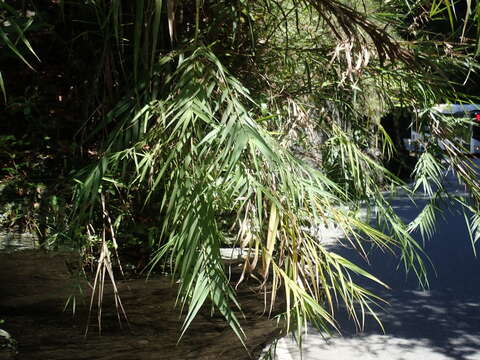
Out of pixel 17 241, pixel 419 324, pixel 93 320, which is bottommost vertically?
pixel 419 324

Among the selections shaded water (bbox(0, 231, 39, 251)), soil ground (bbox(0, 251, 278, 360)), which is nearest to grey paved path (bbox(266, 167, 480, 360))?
soil ground (bbox(0, 251, 278, 360))

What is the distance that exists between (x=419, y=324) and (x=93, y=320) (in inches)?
136

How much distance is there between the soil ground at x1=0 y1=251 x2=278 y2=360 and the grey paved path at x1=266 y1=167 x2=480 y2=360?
174cm

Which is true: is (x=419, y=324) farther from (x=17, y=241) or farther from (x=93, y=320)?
(x=17, y=241)

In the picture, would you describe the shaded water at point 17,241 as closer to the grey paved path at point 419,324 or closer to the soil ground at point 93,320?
the soil ground at point 93,320

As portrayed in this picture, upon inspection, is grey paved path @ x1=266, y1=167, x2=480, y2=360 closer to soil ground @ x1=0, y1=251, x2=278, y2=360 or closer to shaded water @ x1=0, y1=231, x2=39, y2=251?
soil ground @ x1=0, y1=251, x2=278, y2=360

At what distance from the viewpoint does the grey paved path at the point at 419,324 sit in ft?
14.1

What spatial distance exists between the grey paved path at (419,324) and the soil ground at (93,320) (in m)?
1.74

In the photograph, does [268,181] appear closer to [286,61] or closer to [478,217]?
[286,61]

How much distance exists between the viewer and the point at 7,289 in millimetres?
2049

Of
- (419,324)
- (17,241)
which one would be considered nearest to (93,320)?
(17,241)

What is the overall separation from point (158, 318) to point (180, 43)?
1071 mm

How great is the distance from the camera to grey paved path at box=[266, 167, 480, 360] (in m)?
4.30

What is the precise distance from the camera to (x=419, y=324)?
4.89 m
